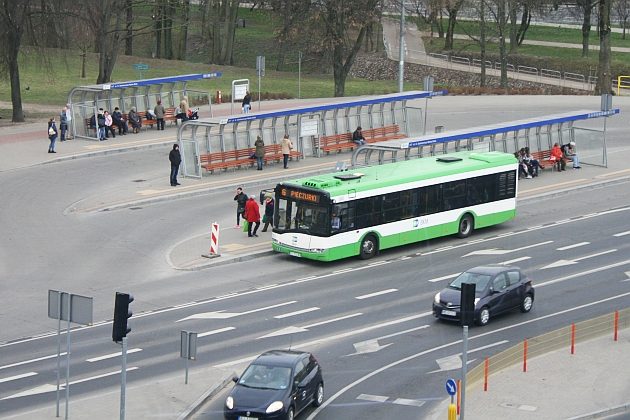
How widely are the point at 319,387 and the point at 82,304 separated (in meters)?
4.92

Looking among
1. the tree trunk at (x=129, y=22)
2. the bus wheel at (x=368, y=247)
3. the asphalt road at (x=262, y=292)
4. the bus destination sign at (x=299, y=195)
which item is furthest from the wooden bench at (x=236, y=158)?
the tree trunk at (x=129, y=22)

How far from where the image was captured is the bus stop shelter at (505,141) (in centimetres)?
4375

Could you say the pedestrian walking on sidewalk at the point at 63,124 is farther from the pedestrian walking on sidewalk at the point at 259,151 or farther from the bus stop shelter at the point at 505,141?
the bus stop shelter at the point at 505,141

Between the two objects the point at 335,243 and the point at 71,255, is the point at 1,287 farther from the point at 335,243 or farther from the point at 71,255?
the point at 335,243

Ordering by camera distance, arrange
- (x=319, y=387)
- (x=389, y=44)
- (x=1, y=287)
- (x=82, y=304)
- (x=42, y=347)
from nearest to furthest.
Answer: (x=82, y=304), (x=319, y=387), (x=42, y=347), (x=1, y=287), (x=389, y=44)

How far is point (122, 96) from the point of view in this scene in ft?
181

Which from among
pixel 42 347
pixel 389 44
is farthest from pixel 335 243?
pixel 389 44

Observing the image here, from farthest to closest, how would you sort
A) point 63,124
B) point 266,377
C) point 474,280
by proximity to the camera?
point 63,124 → point 474,280 → point 266,377

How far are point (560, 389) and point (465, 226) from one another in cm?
1505

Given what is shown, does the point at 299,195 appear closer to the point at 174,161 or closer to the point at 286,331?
the point at 286,331

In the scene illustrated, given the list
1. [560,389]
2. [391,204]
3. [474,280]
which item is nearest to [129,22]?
[391,204]

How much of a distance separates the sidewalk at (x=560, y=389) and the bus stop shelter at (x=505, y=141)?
54.6ft

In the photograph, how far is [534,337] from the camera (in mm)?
28141

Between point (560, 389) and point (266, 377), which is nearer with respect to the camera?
point (266, 377)
